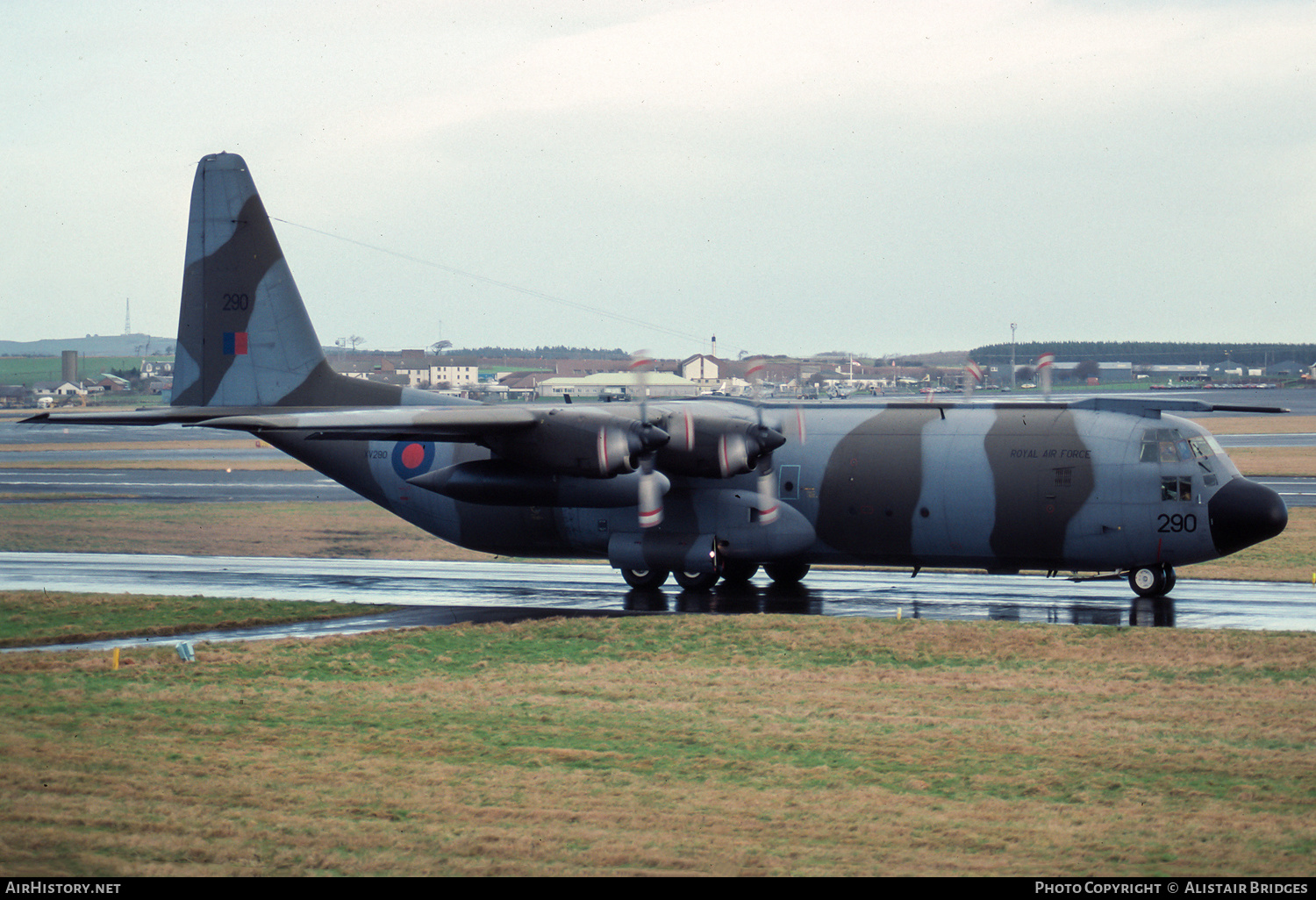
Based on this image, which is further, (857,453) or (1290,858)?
(857,453)

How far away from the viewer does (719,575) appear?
93.6 ft

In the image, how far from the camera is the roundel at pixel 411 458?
3061cm

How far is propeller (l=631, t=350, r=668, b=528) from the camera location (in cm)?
2600

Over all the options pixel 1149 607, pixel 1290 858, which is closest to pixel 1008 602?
pixel 1149 607

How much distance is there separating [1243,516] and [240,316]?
24135 mm

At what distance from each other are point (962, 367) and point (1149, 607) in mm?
8481

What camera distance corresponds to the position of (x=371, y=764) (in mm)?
13914

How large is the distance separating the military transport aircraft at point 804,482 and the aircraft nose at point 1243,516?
0.03 meters

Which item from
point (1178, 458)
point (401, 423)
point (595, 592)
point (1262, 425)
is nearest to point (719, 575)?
point (595, 592)

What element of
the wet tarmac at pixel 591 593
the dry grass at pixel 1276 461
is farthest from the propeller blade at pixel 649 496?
the dry grass at pixel 1276 461

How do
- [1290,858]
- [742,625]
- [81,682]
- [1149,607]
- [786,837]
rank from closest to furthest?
[1290,858] < [786,837] < [81,682] < [742,625] < [1149,607]

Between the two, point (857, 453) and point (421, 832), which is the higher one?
point (857, 453)

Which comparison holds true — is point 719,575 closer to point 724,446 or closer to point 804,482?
point 804,482

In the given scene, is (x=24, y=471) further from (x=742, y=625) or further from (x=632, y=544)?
(x=742, y=625)
